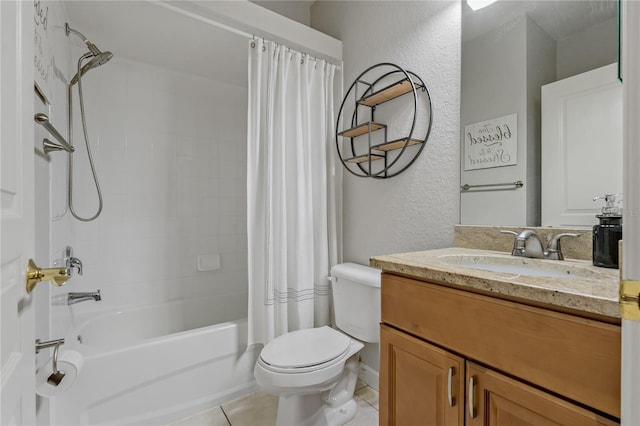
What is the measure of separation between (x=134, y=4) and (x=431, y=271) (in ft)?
6.22

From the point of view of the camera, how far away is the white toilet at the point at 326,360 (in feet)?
4.23

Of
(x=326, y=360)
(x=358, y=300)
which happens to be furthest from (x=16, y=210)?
(x=358, y=300)

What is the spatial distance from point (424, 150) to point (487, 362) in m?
1.06

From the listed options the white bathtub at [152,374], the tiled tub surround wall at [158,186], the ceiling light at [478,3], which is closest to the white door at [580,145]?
the ceiling light at [478,3]

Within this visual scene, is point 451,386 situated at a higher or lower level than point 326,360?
higher

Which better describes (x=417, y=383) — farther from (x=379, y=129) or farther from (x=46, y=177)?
(x=46, y=177)

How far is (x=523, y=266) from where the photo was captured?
1.06 metres

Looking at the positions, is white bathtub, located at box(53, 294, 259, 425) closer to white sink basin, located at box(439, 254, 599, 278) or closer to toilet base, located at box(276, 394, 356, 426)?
toilet base, located at box(276, 394, 356, 426)

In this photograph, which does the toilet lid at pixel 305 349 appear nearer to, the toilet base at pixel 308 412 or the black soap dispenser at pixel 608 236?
the toilet base at pixel 308 412

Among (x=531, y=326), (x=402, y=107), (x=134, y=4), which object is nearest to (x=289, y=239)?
(x=402, y=107)

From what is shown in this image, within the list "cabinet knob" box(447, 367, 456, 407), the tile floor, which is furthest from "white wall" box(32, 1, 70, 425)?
"cabinet knob" box(447, 367, 456, 407)

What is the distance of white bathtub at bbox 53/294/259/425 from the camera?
1355mm

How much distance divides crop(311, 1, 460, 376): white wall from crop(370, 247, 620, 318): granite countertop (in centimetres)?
36

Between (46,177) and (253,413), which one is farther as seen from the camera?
(253,413)
